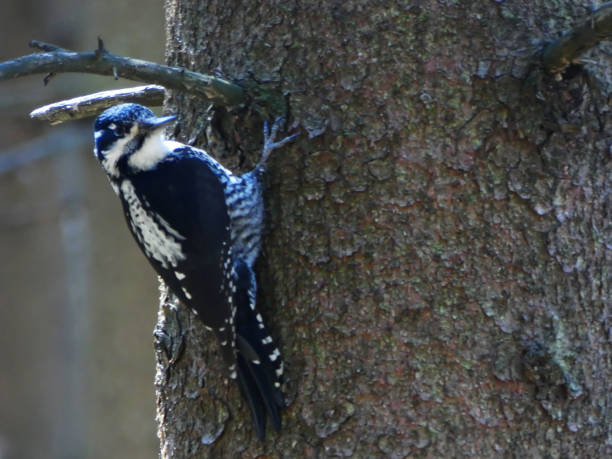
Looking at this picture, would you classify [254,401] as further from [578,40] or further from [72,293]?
[72,293]

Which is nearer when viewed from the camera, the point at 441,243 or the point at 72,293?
the point at 441,243

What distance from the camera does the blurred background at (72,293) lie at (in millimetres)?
6762

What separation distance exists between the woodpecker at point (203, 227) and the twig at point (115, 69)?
0.70 ft

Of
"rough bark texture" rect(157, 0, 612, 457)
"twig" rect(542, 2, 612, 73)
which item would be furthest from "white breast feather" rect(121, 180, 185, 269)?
"twig" rect(542, 2, 612, 73)

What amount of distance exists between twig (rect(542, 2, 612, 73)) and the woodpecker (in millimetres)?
808

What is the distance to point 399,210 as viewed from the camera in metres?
2.62

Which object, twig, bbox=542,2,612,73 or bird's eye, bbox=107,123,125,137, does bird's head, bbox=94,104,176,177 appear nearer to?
bird's eye, bbox=107,123,125,137

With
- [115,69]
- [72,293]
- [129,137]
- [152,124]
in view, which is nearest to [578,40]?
[115,69]

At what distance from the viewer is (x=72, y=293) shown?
22.2ft

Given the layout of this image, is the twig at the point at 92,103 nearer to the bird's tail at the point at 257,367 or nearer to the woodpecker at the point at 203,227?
the woodpecker at the point at 203,227

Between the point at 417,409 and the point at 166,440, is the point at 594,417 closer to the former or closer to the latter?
the point at 417,409

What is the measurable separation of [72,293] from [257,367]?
14.3 ft

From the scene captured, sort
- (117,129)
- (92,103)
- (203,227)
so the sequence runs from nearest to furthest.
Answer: (92,103)
(203,227)
(117,129)

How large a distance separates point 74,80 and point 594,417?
5258mm
